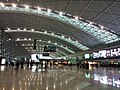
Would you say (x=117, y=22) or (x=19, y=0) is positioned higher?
(x=19, y=0)

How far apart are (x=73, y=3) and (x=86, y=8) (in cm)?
319

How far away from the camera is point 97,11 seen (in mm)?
39344

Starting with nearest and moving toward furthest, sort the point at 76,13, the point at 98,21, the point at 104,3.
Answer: the point at 104,3
the point at 76,13
the point at 98,21

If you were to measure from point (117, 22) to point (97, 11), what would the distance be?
21.1 ft

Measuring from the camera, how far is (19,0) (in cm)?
3956

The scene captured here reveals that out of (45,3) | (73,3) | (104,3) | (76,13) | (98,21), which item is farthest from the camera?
(98,21)

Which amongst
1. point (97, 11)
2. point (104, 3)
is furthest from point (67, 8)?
point (104, 3)

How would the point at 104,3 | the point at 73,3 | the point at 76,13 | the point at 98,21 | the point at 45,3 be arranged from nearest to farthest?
the point at 104,3, the point at 73,3, the point at 45,3, the point at 76,13, the point at 98,21

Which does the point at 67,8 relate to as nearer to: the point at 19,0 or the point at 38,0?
the point at 38,0

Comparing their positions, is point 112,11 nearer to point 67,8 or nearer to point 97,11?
point 97,11

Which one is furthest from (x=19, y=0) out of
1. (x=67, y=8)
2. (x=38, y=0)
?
(x=67, y=8)

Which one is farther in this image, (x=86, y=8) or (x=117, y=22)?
(x=117, y=22)

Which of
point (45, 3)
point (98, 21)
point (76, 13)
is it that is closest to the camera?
point (45, 3)

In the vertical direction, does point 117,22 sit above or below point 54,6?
below
